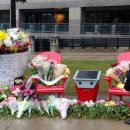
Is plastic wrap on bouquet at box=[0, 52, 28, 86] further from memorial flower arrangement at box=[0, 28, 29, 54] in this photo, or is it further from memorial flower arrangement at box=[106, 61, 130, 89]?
memorial flower arrangement at box=[106, 61, 130, 89]

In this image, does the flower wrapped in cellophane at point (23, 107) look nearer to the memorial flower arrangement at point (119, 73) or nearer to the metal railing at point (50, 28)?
the memorial flower arrangement at point (119, 73)

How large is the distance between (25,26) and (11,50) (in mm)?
27396

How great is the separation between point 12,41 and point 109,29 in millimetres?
22656

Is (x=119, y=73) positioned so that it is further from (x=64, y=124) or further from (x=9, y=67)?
(x=9, y=67)

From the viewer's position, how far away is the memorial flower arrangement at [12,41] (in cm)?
641

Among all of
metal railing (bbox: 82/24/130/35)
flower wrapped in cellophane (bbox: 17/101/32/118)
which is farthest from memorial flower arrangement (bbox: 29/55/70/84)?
metal railing (bbox: 82/24/130/35)

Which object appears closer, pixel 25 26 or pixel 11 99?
pixel 11 99

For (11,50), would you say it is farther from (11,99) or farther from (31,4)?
(31,4)

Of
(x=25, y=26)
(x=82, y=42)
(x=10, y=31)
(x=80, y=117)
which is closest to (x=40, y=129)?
(x=80, y=117)

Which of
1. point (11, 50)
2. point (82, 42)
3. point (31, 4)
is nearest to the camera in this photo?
point (11, 50)

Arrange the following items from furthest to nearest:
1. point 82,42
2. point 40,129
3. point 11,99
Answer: point 82,42, point 11,99, point 40,129

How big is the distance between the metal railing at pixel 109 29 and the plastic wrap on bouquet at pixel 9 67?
2194cm

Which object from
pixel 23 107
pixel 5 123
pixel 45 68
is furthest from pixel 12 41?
pixel 5 123

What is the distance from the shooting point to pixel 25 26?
110 ft
